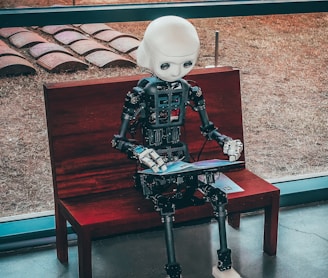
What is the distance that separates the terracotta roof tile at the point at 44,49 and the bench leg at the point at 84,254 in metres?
1.23

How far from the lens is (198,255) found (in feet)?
9.45

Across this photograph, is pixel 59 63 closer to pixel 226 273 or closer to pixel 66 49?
pixel 66 49

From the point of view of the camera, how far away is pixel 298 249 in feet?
9.66

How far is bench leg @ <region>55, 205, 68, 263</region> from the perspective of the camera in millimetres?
2762

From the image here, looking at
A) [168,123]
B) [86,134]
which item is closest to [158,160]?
[168,123]

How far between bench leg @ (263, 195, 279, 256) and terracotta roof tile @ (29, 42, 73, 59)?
1.35 metres

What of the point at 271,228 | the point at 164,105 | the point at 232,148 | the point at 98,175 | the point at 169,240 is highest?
the point at 164,105

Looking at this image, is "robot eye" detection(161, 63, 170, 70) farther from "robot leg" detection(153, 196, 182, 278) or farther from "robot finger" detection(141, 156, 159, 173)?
"robot leg" detection(153, 196, 182, 278)

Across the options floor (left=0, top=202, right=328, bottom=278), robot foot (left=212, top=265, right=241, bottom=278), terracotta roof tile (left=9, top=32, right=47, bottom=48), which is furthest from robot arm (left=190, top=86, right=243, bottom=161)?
terracotta roof tile (left=9, top=32, right=47, bottom=48)

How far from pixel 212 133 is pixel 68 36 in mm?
1274

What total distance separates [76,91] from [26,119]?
825mm

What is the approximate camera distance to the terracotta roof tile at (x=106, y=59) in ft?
11.2

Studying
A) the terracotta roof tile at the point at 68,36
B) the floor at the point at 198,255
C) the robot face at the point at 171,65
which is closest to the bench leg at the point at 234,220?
the floor at the point at 198,255

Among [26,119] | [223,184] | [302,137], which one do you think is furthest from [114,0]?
[302,137]
